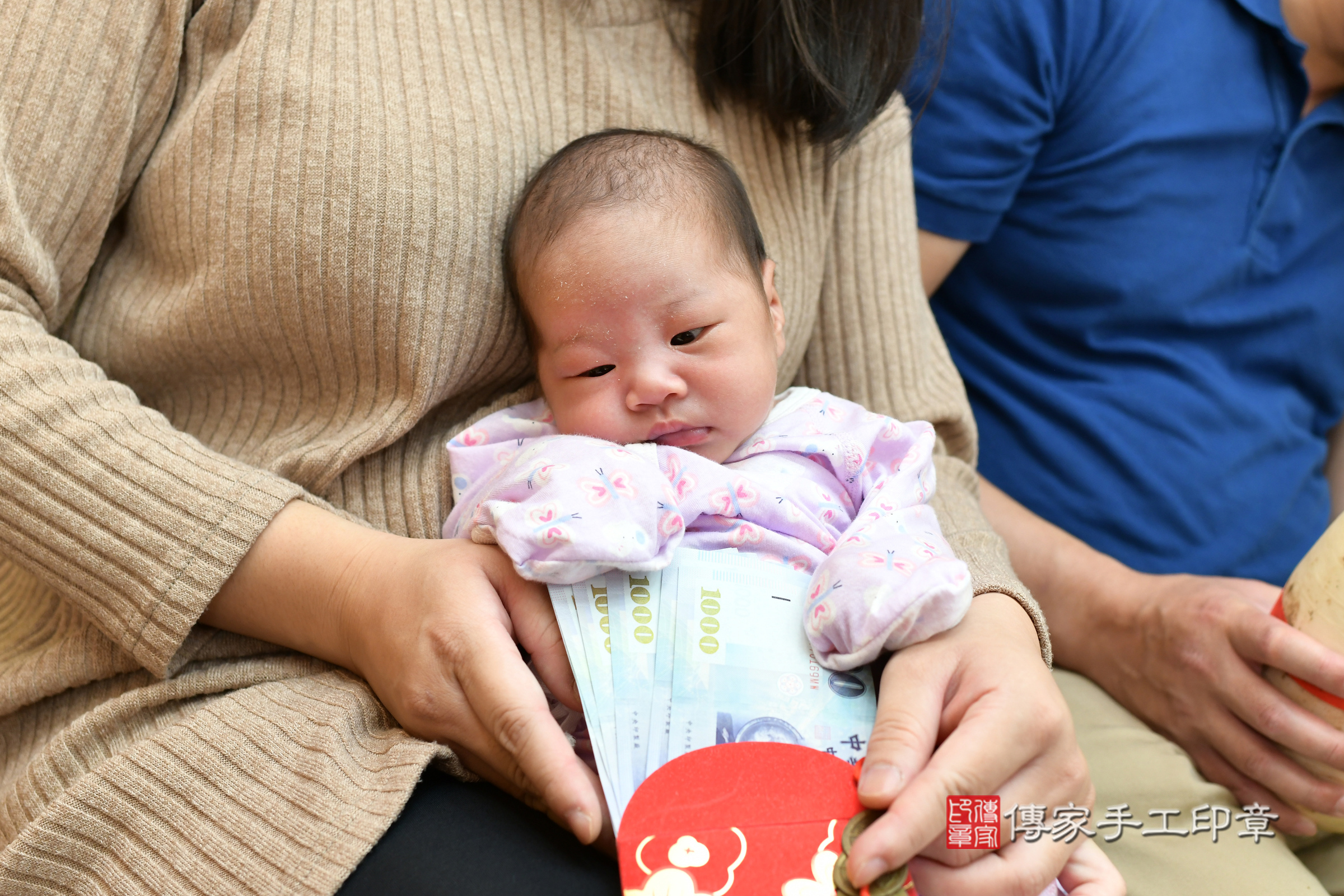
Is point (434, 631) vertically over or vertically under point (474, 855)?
over

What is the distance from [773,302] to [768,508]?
12.0 inches

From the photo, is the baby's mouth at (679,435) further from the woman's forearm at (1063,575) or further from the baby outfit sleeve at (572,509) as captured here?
the woman's forearm at (1063,575)

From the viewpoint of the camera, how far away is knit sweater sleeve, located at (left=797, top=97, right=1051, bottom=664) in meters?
1.30

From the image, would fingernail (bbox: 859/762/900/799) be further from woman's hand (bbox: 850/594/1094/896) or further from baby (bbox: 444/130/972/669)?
baby (bbox: 444/130/972/669)

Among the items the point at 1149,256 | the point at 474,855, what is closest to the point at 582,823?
the point at 474,855

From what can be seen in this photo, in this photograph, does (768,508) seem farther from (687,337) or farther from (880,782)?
(880,782)

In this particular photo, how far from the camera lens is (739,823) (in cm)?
72

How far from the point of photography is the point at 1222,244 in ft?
4.89

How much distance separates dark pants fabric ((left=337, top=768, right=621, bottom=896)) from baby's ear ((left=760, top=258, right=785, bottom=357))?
56 centimetres

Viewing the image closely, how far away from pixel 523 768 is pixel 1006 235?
1.13 meters

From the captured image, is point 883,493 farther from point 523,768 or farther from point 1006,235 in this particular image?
point 1006,235

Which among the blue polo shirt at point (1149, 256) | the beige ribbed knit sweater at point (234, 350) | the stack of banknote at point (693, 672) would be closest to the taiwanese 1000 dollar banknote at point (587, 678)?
the stack of banknote at point (693, 672)

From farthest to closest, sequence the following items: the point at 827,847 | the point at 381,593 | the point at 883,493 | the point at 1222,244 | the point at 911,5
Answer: the point at 1222,244
the point at 911,5
the point at 883,493
the point at 381,593
the point at 827,847

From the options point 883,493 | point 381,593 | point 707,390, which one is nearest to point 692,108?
point 707,390
